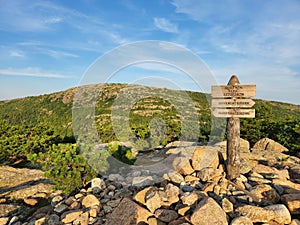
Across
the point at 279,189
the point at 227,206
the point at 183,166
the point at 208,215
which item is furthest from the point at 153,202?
the point at 279,189

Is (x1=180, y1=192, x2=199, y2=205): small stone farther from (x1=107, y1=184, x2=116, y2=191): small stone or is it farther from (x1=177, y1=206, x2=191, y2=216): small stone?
(x1=107, y1=184, x2=116, y2=191): small stone

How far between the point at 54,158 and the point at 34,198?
190cm

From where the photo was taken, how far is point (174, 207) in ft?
14.2

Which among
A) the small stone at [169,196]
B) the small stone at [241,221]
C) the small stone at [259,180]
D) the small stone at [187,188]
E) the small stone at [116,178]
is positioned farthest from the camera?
the small stone at [116,178]

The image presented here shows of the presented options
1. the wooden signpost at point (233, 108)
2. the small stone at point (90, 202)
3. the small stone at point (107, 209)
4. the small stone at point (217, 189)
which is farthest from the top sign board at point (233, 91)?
the small stone at point (90, 202)

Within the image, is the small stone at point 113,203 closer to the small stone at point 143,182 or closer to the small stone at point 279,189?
the small stone at point 143,182

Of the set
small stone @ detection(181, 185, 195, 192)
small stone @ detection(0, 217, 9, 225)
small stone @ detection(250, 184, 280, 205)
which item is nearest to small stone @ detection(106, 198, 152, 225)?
small stone @ detection(181, 185, 195, 192)

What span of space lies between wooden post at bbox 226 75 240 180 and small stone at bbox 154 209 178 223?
7.64 ft

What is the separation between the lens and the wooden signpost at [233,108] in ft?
18.7

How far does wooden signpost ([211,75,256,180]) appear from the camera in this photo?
5699 mm

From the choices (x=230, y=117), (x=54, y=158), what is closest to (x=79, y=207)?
(x=54, y=158)

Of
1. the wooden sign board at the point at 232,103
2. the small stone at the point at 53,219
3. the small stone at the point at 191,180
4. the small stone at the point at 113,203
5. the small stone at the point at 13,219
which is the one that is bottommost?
the small stone at the point at 13,219

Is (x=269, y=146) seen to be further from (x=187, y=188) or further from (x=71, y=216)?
(x=71, y=216)

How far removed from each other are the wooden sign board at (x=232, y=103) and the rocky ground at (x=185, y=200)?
1268mm
